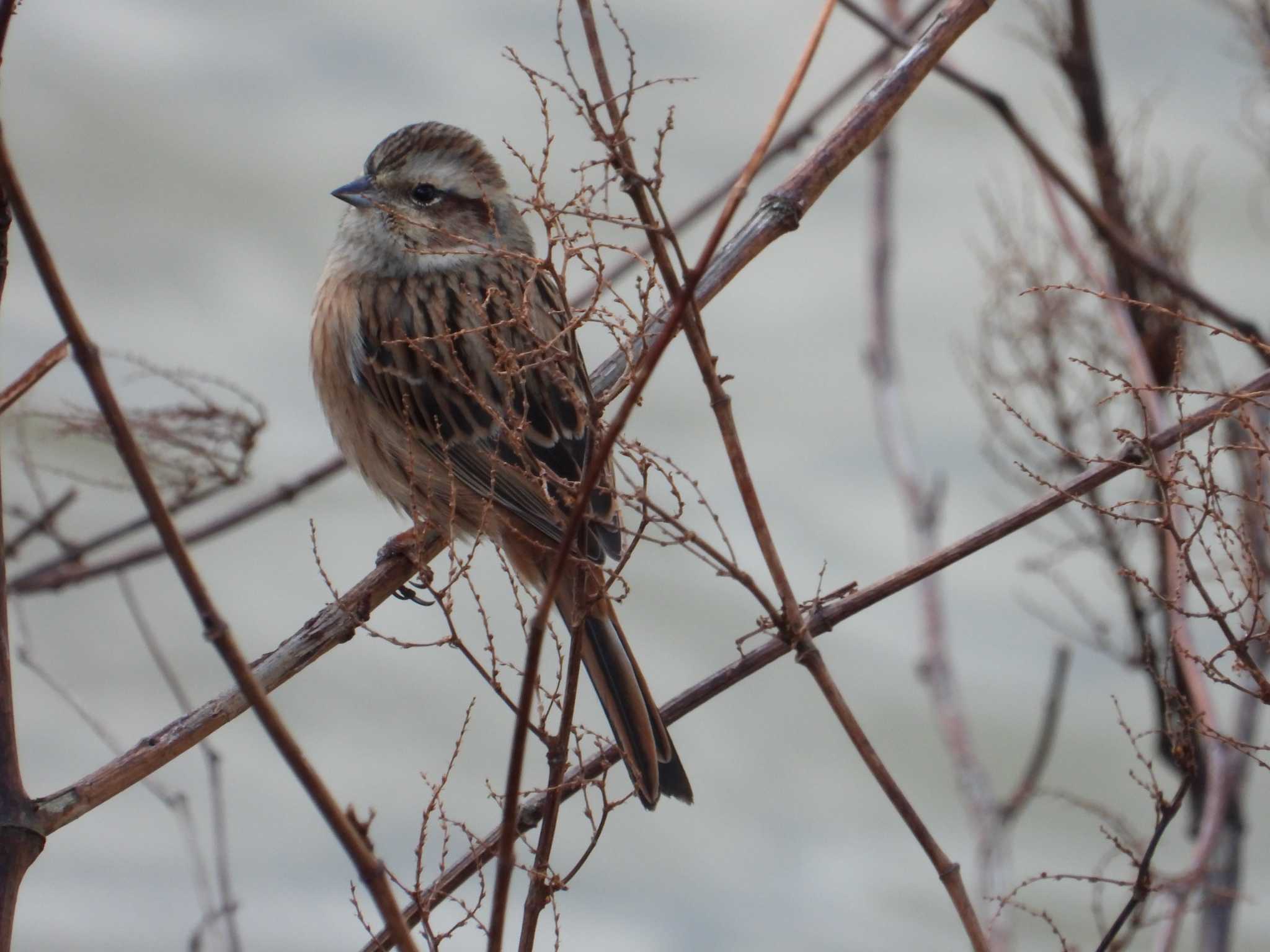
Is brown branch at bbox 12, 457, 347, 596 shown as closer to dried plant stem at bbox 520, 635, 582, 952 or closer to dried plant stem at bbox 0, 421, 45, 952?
dried plant stem at bbox 0, 421, 45, 952

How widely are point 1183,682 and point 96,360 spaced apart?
2.45m

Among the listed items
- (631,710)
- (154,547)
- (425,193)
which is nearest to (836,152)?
(631,710)

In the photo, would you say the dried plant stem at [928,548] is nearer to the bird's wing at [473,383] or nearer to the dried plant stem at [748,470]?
the bird's wing at [473,383]

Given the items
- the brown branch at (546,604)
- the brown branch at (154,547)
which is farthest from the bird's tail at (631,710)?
the brown branch at (546,604)

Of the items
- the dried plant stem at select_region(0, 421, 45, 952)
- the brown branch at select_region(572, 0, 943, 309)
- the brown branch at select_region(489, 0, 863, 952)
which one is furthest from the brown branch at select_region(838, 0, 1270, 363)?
the dried plant stem at select_region(0, 421, 45, 952)

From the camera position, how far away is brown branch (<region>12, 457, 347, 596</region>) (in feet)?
11.2

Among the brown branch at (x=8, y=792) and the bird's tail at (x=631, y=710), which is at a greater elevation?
the bird's tail at (x=631, y=710)

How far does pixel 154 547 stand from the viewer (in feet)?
11.7

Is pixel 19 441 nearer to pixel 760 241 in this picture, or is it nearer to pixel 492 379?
pixel 492 379

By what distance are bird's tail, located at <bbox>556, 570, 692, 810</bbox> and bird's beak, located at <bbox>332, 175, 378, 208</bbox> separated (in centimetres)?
118

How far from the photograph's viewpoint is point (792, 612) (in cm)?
169

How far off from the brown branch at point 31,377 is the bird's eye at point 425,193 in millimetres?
1994

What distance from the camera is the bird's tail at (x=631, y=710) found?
2.55m

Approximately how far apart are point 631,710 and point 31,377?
49.9 inches
